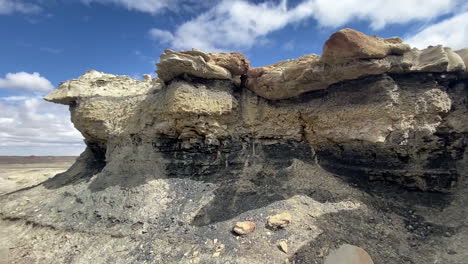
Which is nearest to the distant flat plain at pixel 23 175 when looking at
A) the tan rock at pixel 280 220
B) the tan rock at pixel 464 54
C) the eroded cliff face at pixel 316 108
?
the eroded cliff face at pixel 316 108

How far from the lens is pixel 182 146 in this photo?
7.92 metres

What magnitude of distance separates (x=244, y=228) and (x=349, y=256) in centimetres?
214

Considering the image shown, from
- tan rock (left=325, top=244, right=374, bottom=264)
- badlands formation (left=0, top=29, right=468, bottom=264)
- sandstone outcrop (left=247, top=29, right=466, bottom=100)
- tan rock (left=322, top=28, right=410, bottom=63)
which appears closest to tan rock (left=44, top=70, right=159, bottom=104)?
badlands formation (left=0, top=29, right=468, bottom=264)

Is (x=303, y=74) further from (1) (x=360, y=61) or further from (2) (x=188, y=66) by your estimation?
(2) (x=188, y=66)

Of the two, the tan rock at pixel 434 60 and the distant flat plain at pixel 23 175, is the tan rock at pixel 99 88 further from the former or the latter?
the distant flat plain at pixel 23 175

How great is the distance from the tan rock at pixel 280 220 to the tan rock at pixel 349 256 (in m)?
1.08

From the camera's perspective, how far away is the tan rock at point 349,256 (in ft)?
15.4

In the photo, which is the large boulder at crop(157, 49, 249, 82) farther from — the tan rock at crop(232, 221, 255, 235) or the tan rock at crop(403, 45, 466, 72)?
the tan rock at crop(403, 45, 466, 72)

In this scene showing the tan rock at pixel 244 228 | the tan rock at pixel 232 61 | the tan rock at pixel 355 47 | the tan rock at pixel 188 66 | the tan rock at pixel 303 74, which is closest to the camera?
the tan rock at pixel 244 228

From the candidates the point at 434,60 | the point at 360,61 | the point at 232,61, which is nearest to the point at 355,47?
the point at 360,61

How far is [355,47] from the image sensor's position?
578 centimetres

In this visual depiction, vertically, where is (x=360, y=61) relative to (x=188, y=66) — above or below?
below

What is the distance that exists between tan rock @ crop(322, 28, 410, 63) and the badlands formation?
3cm

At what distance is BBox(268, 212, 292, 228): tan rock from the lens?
559 cm
